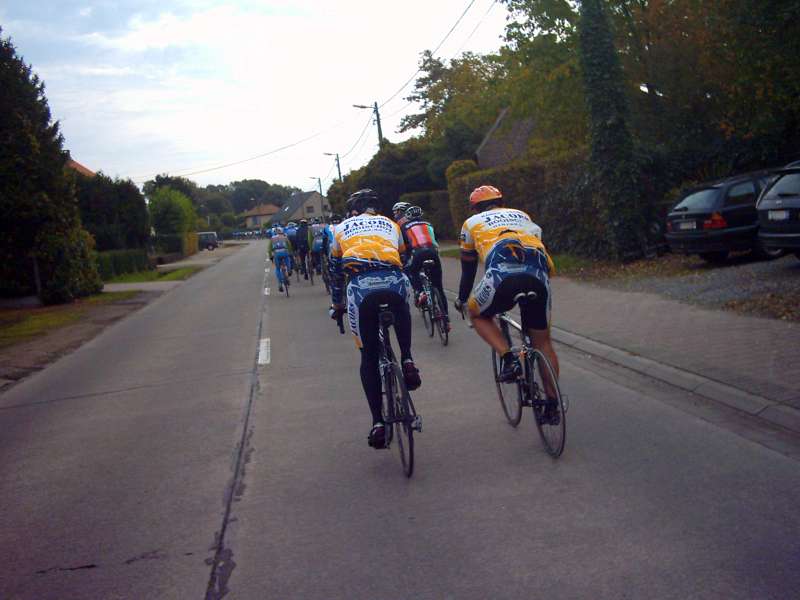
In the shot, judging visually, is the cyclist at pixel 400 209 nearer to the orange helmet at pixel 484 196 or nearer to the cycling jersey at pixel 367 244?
the orange helmet at pixel 484 196

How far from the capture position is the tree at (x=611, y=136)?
692 inches

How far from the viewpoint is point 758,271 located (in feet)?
42.8

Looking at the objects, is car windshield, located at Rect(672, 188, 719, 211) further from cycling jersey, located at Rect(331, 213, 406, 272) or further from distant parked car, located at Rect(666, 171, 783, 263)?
cycling jersey, located at Rect(331, 213, 406, 272)

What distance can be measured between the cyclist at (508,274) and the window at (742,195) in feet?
32.3

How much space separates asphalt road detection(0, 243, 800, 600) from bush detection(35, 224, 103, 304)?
16.1 m

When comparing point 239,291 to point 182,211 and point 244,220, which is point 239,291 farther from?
point 244,220

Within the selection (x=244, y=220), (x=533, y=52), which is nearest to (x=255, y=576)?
(x=533, y=52)

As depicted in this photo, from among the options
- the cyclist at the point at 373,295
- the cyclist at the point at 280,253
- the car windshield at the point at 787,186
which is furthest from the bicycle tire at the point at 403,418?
the cyclist at the point at 280,253

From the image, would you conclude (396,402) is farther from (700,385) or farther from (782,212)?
(782,212)

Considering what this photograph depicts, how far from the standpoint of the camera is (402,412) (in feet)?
17.8

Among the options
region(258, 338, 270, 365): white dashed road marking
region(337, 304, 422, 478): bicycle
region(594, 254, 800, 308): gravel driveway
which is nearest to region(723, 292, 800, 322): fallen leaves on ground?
region(594, 254, 800, 308): gravel driveway

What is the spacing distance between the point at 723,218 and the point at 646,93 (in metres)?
10.2

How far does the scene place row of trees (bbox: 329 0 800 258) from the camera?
17.3 meters

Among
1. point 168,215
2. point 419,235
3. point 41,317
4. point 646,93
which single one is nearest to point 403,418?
point 419,235
